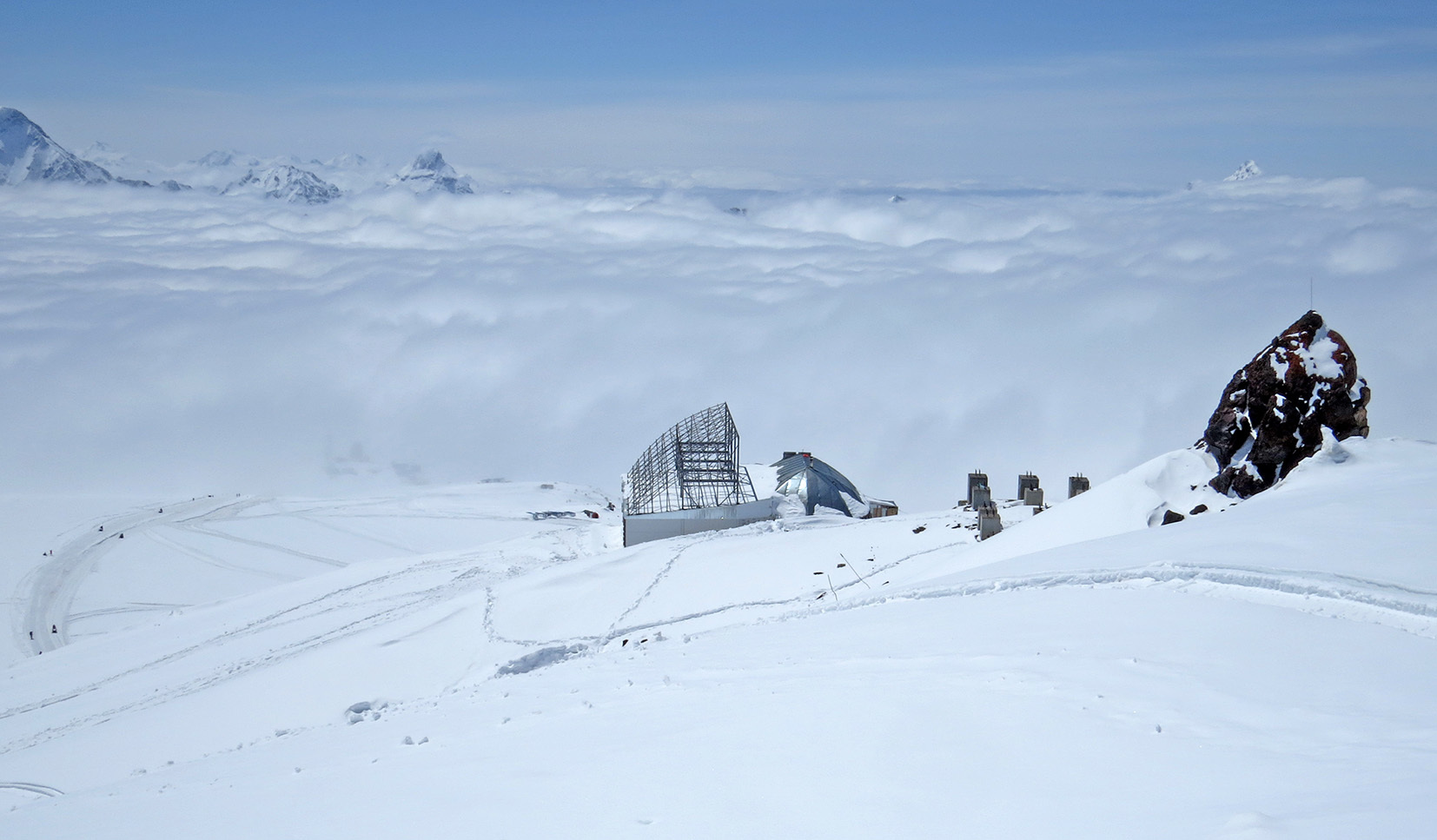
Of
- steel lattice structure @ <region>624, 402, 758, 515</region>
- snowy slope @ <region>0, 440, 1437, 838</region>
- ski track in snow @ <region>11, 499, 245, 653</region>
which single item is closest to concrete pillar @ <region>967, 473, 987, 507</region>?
steel lattice structure @ <region>624, 402, 758, 515</region>

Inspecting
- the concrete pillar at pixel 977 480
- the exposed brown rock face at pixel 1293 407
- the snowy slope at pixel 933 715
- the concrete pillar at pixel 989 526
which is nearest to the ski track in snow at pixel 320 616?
the snowy slope at pixel 933 715

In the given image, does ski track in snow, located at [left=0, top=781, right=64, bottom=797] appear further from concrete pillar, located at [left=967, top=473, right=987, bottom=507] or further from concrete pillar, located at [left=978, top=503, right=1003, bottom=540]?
concrete pillar, located at [left=967, top=473, right=987, bottom=507]

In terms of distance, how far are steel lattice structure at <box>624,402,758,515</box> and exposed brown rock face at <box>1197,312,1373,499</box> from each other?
1084 inches

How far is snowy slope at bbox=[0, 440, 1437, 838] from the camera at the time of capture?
7719mm

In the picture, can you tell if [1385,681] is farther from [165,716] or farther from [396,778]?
[165,716]

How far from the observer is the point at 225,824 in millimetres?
8789

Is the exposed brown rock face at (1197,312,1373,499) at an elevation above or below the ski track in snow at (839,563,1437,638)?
above

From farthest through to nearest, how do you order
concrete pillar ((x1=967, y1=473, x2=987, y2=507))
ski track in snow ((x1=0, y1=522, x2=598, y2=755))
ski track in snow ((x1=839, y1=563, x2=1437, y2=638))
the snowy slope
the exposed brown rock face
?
1. concrete pillar ((x1=967, y1=473, x2=987, y2=507))
2. ski track in snow ((x1=0, y1=522, x2=598, y2=755))
3. the exposed brown rock face
4. ski track in snow ((x1=839, y1=563, x2=1437, y2=638))
5. the snowy slope

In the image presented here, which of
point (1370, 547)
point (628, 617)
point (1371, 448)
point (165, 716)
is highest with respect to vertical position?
point (1371, 448)

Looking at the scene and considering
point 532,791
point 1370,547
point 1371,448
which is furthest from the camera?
point 1371,448

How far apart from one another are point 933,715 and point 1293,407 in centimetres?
1736

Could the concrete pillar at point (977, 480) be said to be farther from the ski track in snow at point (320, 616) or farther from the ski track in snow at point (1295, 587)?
the ski track in snow at point (1295, 587)

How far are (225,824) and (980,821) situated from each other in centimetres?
673

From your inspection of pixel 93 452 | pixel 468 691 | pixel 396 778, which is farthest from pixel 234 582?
pixel 93 452
